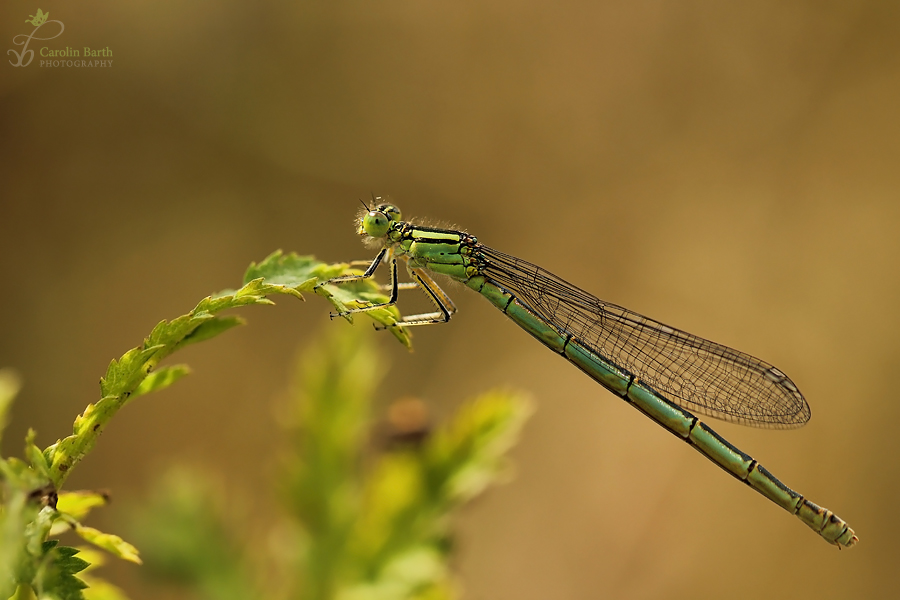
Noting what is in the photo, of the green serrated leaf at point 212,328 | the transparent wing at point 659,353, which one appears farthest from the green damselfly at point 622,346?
the green serrated leaf at point 212,328

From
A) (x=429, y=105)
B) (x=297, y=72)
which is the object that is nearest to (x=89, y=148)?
(x=297, y=72)

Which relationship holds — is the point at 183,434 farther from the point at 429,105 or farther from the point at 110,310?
the point at 429,105

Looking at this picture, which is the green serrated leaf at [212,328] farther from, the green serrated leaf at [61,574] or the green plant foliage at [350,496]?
the green plant foliage at [350,496]

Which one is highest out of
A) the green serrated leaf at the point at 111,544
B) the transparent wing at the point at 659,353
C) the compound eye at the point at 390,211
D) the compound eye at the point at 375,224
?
the transparent wing at the point at 659,353

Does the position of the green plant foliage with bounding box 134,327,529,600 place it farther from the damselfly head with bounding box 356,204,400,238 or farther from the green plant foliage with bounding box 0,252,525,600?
the damselfly head with bounding box 356,204,400,238

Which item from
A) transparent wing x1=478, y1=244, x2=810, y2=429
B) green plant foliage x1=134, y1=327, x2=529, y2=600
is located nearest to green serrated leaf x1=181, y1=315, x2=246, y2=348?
green plant foliage x1=134, y1=327, x2=529, y2=600

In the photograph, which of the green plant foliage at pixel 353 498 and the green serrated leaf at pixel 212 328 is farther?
the green plant foliage at pixel 353 498

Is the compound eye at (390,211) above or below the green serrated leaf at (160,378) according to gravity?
above

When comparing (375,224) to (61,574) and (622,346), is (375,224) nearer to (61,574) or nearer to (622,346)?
(622,346)
